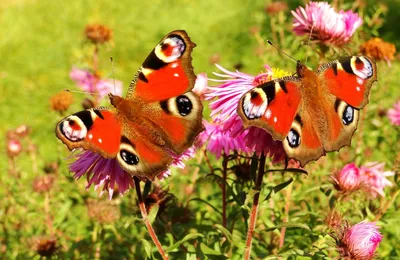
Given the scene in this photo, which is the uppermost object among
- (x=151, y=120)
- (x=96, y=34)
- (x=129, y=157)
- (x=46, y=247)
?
(x=96, y=34)

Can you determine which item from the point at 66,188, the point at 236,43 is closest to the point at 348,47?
the point at 66,188

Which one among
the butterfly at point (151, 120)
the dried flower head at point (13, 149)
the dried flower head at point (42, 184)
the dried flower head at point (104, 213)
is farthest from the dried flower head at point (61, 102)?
the butterfly at point (151, 120)

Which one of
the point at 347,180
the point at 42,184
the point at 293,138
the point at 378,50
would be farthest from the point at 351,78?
the point at 42,184

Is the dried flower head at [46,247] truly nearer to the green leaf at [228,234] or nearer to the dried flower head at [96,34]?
the green leaf at [228,234]

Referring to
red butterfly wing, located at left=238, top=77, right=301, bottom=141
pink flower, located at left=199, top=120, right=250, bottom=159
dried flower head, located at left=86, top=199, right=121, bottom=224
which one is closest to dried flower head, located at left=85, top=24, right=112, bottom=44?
dried flower head, located at left=86, top=199, right=121, bottom=224

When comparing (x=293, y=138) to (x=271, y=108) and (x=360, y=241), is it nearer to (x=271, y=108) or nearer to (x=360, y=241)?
(x=271, y=108)

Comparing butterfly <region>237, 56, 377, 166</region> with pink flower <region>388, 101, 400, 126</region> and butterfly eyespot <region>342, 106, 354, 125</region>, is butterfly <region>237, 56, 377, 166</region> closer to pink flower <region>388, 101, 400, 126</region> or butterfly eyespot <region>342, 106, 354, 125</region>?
butterfly eyespot <region>342, 106, 354, 125</region>
